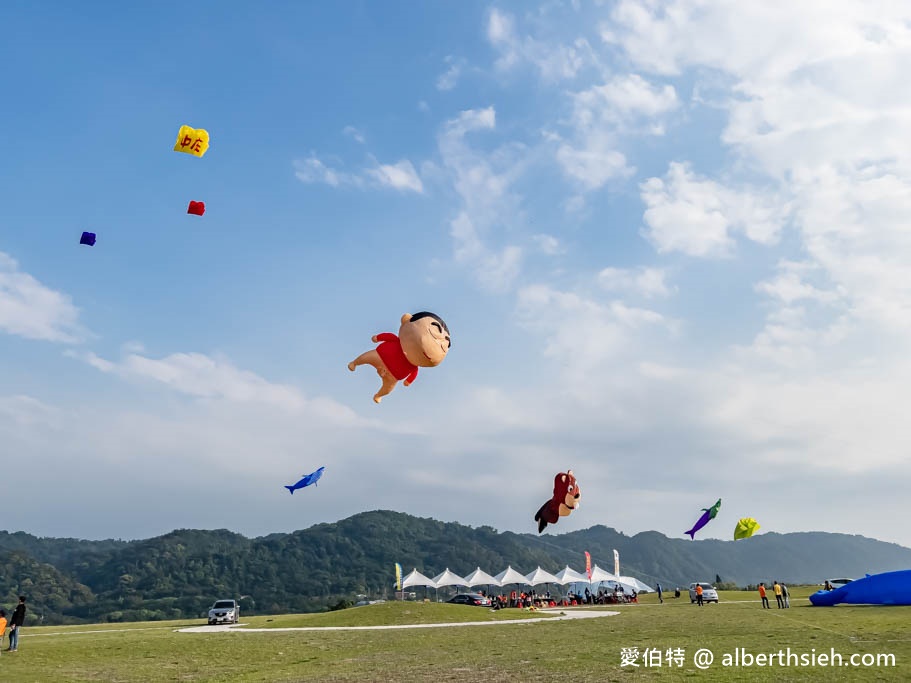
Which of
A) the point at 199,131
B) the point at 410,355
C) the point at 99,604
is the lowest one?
the point at 99,604

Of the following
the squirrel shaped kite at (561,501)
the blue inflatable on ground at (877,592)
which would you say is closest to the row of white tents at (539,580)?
the blue inflatable on ground at (877,592)

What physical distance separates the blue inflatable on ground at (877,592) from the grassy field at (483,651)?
2.06m

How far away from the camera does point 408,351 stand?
15.3 meters

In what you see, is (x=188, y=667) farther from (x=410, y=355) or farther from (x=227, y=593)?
(x=227, y=593)

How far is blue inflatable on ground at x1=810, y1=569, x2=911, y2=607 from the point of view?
32.7 metres

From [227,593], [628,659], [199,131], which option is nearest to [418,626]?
[628,659]

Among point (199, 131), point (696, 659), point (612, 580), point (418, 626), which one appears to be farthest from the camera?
point (612, 580)

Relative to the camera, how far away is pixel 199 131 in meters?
21.0

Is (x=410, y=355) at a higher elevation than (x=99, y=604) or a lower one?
higher

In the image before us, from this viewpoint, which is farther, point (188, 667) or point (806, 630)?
point (806, 630)

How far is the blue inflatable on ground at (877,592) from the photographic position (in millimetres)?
32688

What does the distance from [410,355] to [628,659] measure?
9564 mm

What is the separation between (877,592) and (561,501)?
Result: 2264 cm

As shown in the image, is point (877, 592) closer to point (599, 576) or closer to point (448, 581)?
point (599, 576)
